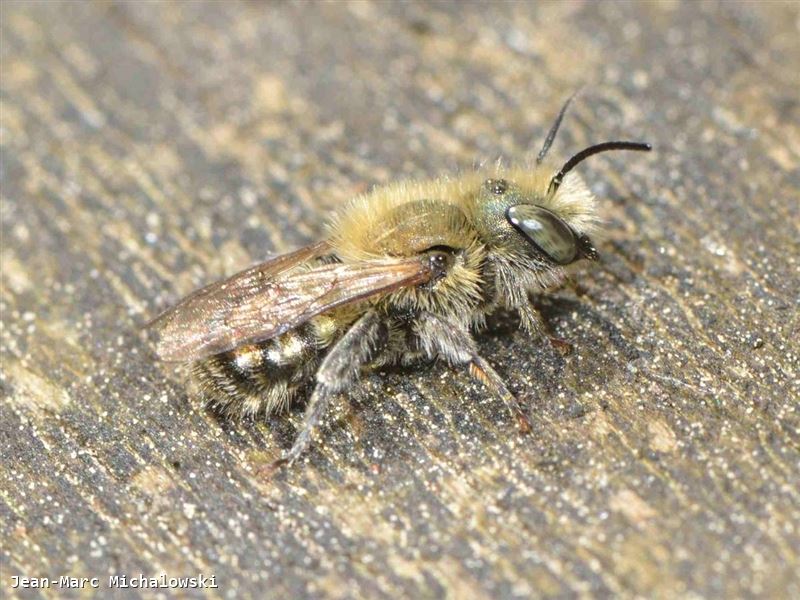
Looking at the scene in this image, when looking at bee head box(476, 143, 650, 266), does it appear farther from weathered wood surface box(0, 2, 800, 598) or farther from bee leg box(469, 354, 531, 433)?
bee leg box(469, 354, 531, 433)

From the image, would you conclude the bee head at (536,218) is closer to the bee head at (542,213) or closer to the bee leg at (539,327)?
the bee head at (542,213)

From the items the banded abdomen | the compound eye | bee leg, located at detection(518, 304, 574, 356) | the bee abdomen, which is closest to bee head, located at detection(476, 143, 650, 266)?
the compound eye

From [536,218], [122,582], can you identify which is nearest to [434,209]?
[536,218]

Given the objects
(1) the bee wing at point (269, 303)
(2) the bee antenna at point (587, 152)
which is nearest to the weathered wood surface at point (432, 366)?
(1) the bee wing at point (269, 303)

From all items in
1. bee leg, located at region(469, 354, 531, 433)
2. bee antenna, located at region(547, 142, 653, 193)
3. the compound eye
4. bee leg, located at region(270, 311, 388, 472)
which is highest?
bee antenna, located at region(547, 142, 653, 193)

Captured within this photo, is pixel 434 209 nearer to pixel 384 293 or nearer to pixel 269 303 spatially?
pixel 384 293

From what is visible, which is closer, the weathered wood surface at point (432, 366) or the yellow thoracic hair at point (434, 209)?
the weathered wood surface at point (432, 366)
